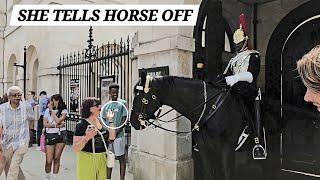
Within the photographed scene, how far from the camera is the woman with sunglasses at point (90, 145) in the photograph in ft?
14.3

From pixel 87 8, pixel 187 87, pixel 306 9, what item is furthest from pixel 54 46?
pixel 187 87

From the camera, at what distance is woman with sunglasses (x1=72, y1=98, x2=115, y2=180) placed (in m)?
4.37

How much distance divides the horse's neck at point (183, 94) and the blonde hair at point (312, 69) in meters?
3.33

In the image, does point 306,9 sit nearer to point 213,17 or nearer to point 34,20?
point 213,17

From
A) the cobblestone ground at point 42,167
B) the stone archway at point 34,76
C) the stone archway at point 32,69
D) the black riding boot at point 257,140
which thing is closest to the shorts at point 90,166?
the black riding boot at point 257,140

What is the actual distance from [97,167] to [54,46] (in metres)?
11.5

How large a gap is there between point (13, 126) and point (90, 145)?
2.27 metres

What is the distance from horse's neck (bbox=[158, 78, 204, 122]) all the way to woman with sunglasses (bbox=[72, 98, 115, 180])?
91 cm

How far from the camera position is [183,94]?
4.77m

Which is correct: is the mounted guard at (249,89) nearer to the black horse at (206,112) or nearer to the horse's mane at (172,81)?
the black horse at (206,112)

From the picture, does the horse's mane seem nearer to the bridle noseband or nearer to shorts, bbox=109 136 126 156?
the bridle noseband

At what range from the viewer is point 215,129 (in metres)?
4.59

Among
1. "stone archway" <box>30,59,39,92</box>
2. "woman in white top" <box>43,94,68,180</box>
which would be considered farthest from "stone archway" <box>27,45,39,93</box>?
"woman in white top" <box>43,94,68,180</box>

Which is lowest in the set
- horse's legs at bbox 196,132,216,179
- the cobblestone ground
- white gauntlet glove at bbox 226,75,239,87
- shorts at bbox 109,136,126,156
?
the cobblestone ground
